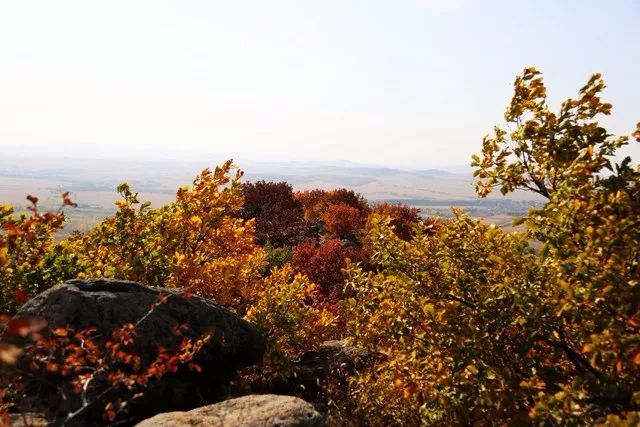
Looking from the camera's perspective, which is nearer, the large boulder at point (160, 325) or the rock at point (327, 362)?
the large boulder at point (160, 325)

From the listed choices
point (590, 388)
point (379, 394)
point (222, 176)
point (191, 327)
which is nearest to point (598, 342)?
point (590, 388)

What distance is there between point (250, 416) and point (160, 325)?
8.29ft

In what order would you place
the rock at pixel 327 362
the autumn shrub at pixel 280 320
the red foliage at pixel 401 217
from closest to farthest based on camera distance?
the autumn shrub at pixel 280 320 → the rock at pixel 327 362 → the red foliage at pixel 401 217

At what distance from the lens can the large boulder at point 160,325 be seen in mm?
7688

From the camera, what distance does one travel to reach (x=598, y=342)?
3957 millimetres

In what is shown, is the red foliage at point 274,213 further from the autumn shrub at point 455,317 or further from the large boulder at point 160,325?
the autumn shrub at point 455,317

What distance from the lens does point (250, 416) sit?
6.74m

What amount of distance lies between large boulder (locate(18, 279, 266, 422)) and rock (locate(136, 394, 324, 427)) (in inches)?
46.1

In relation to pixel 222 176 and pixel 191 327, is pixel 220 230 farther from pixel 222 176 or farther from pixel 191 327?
pixel 191 327

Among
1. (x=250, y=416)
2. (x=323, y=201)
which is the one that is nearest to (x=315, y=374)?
(x=250, y=416)

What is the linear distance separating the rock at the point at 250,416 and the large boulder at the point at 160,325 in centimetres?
117

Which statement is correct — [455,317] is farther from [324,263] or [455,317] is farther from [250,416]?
[324,263]

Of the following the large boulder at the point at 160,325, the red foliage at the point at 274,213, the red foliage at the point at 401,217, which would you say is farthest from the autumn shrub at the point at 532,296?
the red foliage at the point at 401,217

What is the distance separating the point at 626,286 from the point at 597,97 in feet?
8.04
